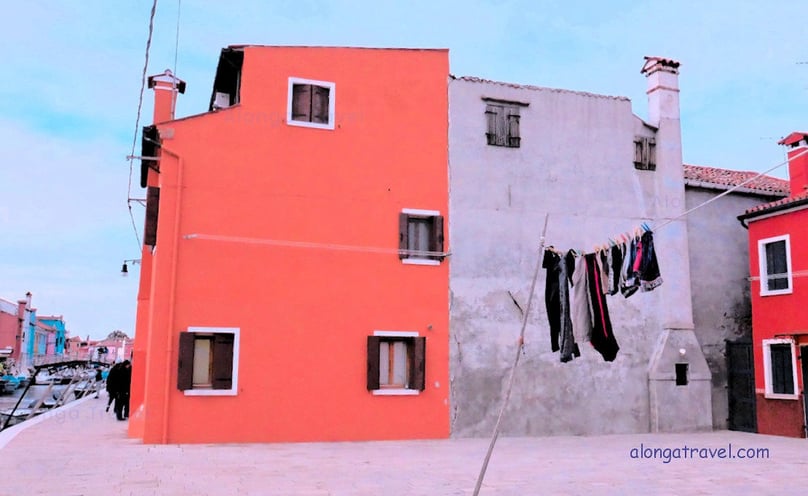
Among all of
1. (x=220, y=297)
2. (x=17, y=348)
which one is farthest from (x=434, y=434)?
(x=17, y=348)

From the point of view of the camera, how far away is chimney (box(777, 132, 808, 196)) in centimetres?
1850

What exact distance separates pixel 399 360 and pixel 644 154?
8.22 m

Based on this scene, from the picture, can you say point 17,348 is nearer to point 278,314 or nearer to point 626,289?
point 278,314

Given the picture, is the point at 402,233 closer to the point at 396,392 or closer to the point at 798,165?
the point at 396,392

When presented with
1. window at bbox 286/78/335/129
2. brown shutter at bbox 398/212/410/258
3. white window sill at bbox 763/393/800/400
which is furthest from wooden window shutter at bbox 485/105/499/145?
white window sill at bbox 763/393/800/400

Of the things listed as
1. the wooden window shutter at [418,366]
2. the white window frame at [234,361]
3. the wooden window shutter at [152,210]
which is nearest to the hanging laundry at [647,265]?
the wooden window shutter at [418,366]

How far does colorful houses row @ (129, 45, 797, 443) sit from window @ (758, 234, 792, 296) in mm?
1166

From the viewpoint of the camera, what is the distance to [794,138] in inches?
764

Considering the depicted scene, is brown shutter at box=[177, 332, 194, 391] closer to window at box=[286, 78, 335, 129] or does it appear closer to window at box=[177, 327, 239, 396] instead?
window at box=[177, 327, 239, 396]

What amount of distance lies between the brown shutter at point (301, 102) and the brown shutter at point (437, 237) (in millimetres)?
3616

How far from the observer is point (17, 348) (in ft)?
209

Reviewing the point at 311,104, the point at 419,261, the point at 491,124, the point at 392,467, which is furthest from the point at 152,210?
the point at 491,124

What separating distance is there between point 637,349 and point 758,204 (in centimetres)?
584

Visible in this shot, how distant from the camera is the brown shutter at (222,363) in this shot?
48.2 ft
